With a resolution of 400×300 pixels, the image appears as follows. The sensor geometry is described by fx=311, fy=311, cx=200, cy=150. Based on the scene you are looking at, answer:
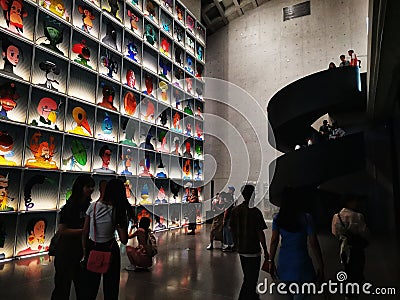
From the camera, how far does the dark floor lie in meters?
3.16

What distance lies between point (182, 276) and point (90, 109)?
3829 millimetres

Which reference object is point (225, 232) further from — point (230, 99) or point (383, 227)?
point (230, 99)

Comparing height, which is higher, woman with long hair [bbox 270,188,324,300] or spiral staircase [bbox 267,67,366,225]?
spiral staircase [bbox 267,67,366,225]

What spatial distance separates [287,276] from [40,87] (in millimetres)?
4814

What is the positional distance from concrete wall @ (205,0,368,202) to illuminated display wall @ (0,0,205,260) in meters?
2.96

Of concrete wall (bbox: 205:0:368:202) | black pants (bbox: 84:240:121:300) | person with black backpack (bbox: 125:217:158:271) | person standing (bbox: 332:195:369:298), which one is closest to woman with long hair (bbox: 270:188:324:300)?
person standing (bbox: 332:195:369:298)

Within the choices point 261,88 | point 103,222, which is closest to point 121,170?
point 103,222

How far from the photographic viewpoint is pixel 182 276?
12.6 feet

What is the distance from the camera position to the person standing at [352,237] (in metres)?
2.89

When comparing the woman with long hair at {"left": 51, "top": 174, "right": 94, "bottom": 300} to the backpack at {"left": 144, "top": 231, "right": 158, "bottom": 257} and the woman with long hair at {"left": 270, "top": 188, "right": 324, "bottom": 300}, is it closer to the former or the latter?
the woman with long hair at {"left": 270, "top": 188, "right": 324, "bottom": 300}

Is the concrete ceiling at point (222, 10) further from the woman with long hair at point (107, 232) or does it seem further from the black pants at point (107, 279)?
the black pants at point (107, 279)

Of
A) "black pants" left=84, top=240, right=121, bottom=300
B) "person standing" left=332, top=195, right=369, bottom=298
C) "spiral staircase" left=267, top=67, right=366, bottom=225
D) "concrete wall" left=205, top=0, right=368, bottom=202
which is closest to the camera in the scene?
"black pants" left=84, top=240, right=121, bottom=300

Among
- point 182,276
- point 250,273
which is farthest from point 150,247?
point 250,273

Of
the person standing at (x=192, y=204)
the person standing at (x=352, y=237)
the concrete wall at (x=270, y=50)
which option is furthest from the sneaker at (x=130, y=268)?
the concrete wall at (x=270, y=50)
